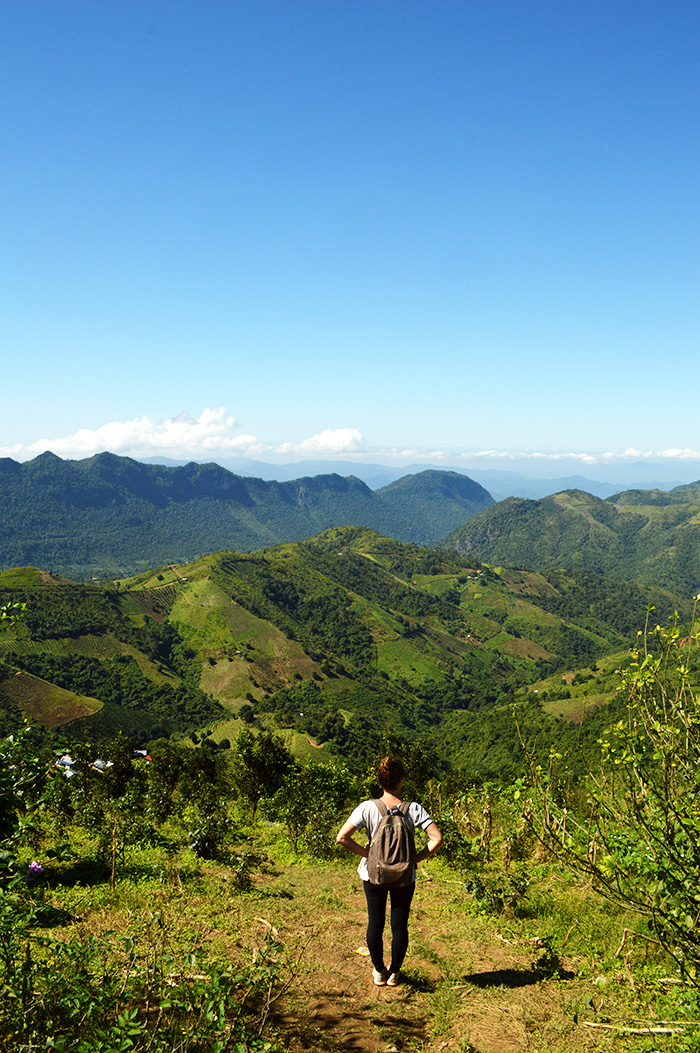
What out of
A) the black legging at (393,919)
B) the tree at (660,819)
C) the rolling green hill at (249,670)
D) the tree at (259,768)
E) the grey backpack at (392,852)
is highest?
the tree at (660,819)

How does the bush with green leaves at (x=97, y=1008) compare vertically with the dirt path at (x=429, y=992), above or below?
above

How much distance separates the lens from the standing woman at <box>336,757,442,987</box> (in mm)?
5711

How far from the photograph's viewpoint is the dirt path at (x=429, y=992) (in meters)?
5.20

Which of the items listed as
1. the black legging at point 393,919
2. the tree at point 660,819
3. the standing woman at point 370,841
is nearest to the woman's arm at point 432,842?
the standing woman at point 370,841

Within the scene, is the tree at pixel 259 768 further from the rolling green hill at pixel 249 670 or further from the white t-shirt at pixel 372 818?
the rolling green hill at pixel 249 670

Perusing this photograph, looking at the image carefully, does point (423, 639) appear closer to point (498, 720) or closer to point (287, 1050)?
point (498, 720)

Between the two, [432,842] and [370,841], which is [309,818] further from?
[432,842]

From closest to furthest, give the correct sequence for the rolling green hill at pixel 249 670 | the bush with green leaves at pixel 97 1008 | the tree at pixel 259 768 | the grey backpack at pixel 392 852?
the bush with green leaves at pixel 97 1008 < the grey backpack at pixel 392 852 < the tree at pixel 259 768 < the rolling green hill at pixel 249 670

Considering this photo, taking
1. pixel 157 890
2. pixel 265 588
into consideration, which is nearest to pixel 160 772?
pixel 157 890

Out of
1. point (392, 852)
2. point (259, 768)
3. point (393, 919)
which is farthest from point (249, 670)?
point (392, 852)

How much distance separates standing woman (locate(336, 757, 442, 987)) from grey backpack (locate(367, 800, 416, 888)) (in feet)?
0.27

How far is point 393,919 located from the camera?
19.2ft

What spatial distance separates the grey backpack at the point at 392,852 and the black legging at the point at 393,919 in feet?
0.48

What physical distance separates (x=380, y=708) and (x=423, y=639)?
5494 cm
